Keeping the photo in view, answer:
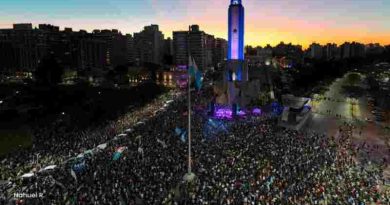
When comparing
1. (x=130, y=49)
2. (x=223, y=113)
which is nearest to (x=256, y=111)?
(x=223, y=113)

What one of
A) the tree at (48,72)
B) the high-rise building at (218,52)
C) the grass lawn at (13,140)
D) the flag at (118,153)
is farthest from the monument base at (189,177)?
the high-rise building at (218,52)

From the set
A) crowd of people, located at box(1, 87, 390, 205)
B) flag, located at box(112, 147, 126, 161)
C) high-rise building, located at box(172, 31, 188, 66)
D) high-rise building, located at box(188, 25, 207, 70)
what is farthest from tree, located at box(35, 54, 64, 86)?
high-rise building, located at box(172, 31, 188, 66)

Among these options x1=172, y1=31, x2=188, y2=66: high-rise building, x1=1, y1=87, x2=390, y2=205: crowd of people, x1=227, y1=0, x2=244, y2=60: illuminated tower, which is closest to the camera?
x1=1, y1=87, x2=390, y2=205: crowd of people

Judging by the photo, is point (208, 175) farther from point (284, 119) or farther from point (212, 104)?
point (212, 104)

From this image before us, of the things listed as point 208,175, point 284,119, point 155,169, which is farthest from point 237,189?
point 284,119

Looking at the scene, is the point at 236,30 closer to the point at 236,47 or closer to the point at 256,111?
the point at 236,47

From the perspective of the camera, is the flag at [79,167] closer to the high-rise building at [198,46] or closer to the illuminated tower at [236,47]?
the illuminated tower at [236,47]

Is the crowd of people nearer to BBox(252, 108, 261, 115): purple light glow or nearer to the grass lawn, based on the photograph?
the grass lawn
